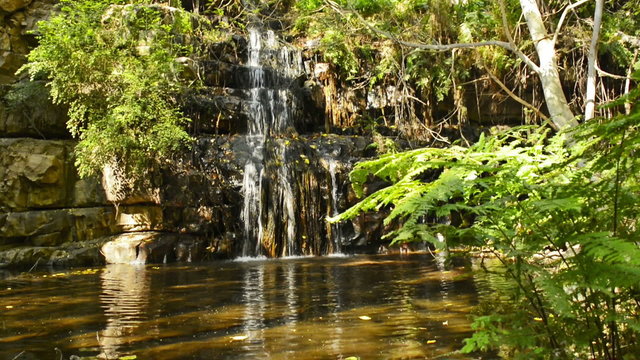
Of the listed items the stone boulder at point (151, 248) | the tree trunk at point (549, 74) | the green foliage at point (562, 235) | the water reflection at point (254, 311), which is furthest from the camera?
the stone boulder at point (151, 248)

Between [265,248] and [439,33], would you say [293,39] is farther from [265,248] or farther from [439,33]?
[265,248]

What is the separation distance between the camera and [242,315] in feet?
15.6

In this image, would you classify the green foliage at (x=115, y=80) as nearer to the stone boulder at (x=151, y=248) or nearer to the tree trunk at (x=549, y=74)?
the stone boulder at (x=151, y=248)

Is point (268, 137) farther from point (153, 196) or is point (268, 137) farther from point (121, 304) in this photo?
point (121, 304)

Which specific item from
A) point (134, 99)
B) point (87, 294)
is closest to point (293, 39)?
point (134, 99)

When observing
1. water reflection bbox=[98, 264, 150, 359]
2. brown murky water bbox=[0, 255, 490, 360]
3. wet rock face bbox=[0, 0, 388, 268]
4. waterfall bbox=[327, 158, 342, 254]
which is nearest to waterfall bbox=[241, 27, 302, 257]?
wet rock face bbox=[0, 0, 388, 268]

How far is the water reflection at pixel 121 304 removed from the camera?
151 inches

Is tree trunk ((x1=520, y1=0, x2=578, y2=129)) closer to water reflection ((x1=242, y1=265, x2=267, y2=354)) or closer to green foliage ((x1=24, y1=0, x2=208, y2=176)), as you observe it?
water reflection ((x1=242, y1=265, x2=267, y2=354))

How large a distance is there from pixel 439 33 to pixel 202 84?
7.27 meters

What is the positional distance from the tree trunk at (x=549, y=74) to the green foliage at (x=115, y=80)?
8679mm

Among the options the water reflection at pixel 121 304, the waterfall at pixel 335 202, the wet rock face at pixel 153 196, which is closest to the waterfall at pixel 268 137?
the wet rock face at pixel 153 196

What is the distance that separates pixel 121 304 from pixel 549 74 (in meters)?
5.12

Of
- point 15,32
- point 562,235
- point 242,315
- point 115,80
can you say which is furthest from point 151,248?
point 562,235

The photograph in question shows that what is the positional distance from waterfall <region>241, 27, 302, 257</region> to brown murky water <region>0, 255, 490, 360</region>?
12.4ft
